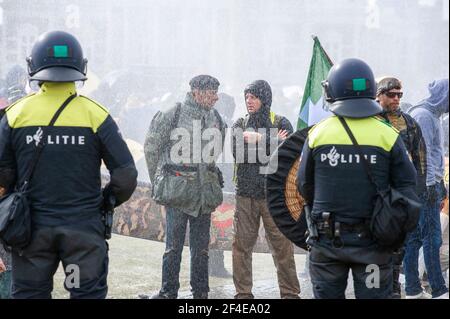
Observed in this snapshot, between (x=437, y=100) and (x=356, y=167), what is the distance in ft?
8.88

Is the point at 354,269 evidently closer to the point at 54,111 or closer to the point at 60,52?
the point at 54,111

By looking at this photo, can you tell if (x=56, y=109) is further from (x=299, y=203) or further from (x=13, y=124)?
(x=299, y=203)

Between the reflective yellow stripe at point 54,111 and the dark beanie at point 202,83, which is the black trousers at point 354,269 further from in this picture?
the dark beanie at point 202,83

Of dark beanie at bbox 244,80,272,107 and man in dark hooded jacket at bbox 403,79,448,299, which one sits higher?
dark beanie at bbox 244,80,272,107

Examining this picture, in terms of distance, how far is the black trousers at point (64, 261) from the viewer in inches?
165

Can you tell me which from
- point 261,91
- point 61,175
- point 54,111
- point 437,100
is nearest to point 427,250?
point 437,100

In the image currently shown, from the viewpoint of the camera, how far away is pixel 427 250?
21.5 feet

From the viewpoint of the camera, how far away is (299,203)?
188 inches

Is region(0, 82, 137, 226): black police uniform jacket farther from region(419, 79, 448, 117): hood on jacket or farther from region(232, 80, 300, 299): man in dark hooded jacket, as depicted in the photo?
region(419, 79, 448, 117): hood on jacket

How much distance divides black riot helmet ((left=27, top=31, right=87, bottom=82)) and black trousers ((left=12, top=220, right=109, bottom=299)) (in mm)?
881

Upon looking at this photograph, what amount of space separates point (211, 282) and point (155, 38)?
17.8 metres

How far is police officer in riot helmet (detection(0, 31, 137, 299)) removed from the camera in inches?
165

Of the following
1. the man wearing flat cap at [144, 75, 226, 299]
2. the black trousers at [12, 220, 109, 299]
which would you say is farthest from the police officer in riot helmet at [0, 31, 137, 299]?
the man wearing flat cap at [144, 75, 226, 299]

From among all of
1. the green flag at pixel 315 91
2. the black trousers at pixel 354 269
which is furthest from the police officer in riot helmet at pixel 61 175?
the green flag at pixel 315 91
